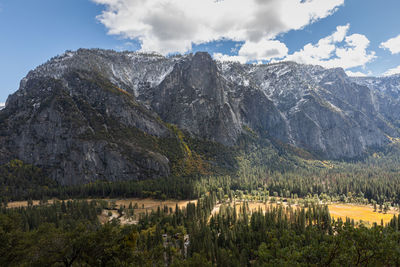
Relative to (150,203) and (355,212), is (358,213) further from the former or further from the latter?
(150,203)

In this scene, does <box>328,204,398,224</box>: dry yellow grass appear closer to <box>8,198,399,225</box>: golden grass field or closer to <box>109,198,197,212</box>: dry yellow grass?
<box>8,198,399,225</box>: golden grass field

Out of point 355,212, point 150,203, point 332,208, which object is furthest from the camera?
point 332,208

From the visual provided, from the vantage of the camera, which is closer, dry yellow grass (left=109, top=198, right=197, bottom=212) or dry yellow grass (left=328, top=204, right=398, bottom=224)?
dry yellow grass (left=328, top=204, right=398, bottom=224)

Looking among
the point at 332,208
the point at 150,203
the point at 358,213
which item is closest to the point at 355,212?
the point at 358,213

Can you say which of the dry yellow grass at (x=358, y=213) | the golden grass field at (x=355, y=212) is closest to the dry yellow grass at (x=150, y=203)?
the golden grass field at (x=355, y=212)

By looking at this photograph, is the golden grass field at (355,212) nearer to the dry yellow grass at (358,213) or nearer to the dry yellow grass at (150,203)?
the dry yellow grass at (358,213)

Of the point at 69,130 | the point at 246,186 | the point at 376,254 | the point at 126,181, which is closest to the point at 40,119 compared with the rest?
the point at 69,130

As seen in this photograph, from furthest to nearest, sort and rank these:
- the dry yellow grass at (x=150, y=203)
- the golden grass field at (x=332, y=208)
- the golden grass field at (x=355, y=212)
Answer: the dry yellow grass at (x=150, y=203) → the golden grass field at (x=332, y=208) → the golden grass field at (x=355, y=212)

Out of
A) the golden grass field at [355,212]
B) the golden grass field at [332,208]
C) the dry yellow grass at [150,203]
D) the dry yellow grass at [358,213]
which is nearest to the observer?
the golden grass field at [355,212]

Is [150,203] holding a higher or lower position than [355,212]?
higher

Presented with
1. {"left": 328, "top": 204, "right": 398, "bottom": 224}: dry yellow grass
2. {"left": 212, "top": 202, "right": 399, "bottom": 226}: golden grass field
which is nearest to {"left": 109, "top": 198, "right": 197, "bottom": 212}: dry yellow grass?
{"left": 212, "top": 202, "right": 399, "bottom": 226}: golden grass field
